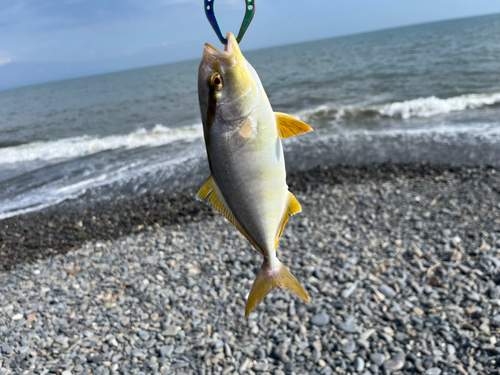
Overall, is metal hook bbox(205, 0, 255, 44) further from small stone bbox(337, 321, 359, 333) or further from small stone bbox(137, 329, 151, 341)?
small stone bbox(137, 329, 151, 341)

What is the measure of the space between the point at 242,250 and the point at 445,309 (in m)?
3.49

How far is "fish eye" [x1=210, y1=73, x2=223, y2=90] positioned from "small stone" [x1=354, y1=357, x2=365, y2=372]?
13.9 feet

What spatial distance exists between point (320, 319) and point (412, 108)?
603 inches

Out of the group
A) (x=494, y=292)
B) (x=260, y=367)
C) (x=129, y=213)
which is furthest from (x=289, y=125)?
(x=129, y=213)

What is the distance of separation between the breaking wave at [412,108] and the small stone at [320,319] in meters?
13.5

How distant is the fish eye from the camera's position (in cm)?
141

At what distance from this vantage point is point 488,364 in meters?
4.25

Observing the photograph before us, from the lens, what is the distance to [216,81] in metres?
1.42

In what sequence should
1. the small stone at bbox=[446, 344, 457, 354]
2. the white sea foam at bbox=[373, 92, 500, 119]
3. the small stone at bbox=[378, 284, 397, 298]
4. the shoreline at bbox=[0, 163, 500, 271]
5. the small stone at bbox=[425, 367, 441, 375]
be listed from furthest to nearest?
the white sea foam at bbox=[373, 92, 500, 119], the shoreline at bbox=[0, 163, 500, 271], the small stone at bbox=[378, 284, 397, 298], the small stone at bbox=[446, 344, 457, 354], the small stone at bbox=[425, 367, 441, 375]

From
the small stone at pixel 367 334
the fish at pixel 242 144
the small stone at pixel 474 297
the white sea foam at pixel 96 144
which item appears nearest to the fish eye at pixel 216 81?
the fish at pixel 242 144

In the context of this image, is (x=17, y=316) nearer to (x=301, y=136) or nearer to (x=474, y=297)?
(x=474, y=297)

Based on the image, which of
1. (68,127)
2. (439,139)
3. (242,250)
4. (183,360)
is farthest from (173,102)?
(183,360)

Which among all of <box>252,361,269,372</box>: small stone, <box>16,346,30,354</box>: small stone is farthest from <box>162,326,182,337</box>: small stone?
<box>16,346,30,354</box>: small stone

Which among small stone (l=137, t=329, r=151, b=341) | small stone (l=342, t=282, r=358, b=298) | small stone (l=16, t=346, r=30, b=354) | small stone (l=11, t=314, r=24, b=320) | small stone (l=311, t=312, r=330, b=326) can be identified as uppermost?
small stone (l=11, t=314, r=24, b=320)
